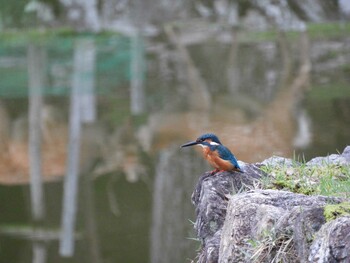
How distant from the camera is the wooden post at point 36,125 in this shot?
10305 millimetres

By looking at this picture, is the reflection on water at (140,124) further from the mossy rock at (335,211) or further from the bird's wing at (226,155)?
the mossy rock at (335,211)

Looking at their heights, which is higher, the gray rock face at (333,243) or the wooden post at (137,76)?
the wooden post at (137,76)

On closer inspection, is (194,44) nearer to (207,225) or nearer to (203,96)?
(203,96)

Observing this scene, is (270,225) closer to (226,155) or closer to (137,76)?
(226,155)

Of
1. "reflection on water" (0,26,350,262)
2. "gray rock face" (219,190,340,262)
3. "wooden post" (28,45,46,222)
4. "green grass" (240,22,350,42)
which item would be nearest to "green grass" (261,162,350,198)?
"gray rock face" (219,190,340,262)

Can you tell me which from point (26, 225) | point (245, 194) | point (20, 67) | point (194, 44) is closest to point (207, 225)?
point (245, 194)

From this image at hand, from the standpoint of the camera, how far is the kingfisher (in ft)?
12.6

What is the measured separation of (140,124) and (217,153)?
9.89m

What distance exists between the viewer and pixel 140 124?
45.0ft

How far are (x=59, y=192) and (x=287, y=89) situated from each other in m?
6.25

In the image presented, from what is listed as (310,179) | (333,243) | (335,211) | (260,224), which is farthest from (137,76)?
(333,243)

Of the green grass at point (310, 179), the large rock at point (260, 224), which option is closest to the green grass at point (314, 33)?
the green grass at point (310, 179)

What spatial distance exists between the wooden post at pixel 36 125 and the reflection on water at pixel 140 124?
5 cm

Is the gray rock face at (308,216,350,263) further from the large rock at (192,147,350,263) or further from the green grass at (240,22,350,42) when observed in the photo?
the green grass at (240,22,350,42)
